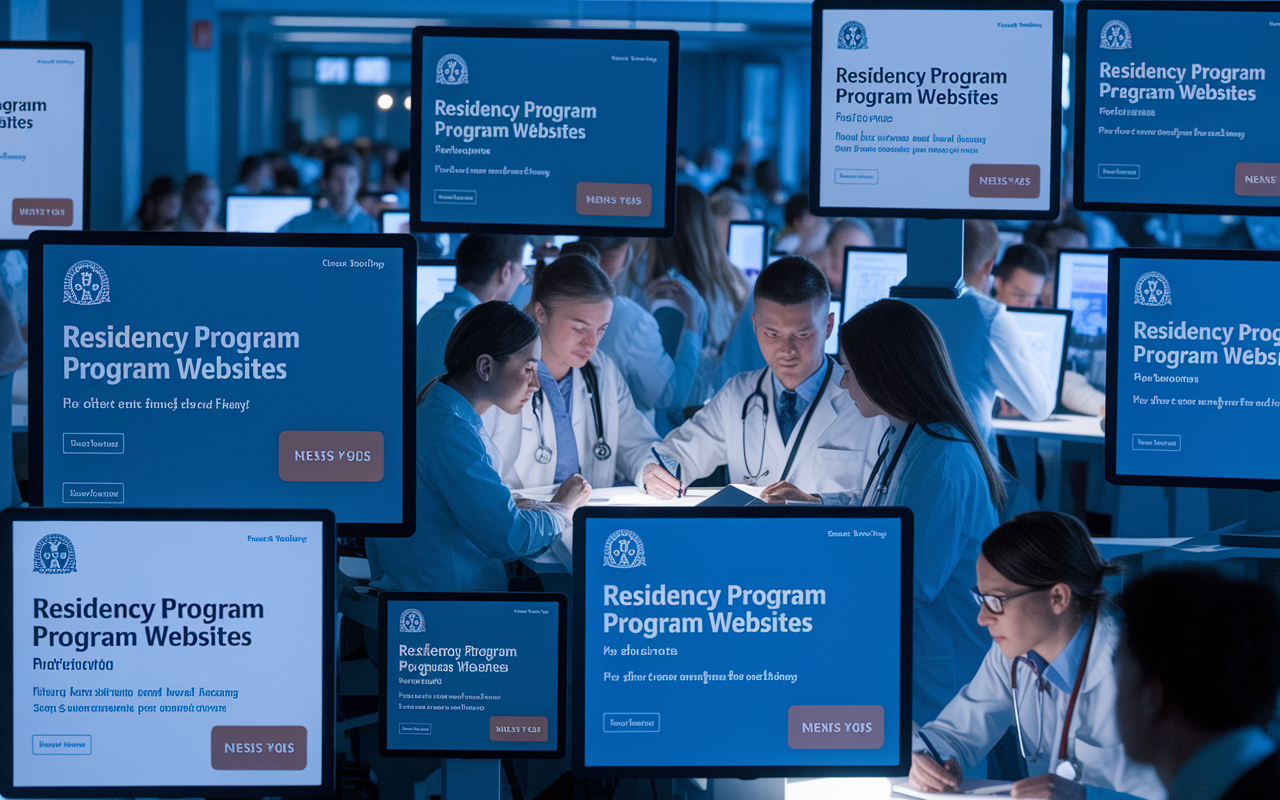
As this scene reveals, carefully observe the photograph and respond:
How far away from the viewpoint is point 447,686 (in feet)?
5.41

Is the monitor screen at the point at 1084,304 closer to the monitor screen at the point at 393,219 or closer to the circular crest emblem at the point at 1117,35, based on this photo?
the circular crest emblem at the point at 1117,35

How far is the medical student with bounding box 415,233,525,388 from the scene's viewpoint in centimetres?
355

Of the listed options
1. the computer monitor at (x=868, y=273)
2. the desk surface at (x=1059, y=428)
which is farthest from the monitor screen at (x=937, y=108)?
the computer monitor at (x=868, y=273)

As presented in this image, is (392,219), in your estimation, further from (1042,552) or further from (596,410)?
(1042,552)

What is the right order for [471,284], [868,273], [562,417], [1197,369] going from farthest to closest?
[868,273] < [471,284] < [562,417] < [1197,369]

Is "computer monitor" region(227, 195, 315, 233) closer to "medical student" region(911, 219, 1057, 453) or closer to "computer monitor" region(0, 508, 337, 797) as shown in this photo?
"medical student" region(911, 219, 1057, 453)

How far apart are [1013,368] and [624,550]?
2.60 meters

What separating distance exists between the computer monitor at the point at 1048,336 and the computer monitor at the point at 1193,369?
257cm

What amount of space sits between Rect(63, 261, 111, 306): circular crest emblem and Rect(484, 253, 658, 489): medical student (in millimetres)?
1705

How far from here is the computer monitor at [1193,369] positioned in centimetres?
198

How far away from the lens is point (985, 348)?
356 centimetres

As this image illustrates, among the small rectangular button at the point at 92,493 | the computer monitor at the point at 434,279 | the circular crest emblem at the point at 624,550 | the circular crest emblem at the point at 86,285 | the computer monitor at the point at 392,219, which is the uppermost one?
the computer monitor at the point at 392,219

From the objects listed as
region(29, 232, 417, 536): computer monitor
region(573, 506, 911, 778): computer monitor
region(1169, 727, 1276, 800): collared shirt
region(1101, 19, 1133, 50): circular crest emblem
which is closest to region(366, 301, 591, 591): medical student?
region(29, 232, 417, 536): computer monitor

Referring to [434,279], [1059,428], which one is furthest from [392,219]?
[1059,428]
